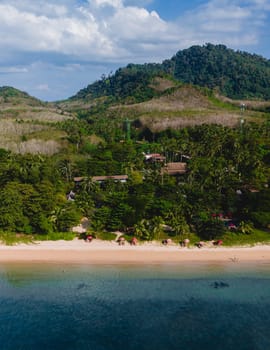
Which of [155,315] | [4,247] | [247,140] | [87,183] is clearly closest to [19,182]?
[87,183]

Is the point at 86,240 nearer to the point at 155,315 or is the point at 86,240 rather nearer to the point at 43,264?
the point at 43,264

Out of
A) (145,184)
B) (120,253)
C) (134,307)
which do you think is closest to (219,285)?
(134,307)

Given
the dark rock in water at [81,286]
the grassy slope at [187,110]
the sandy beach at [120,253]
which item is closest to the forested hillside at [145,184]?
the grassy slope at [187,110]

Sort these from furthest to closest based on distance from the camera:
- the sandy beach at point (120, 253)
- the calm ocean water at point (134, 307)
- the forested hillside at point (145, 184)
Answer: the forested hillside at point (145, 184) → the sandy beach at point (120, 253) → the calm ocean water at point (134, 307)

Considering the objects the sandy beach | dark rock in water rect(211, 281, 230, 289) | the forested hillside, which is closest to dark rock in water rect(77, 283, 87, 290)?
the sandy beach

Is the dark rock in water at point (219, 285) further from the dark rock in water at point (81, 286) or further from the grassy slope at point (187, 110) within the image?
the grassy slope at point (187, 110)
